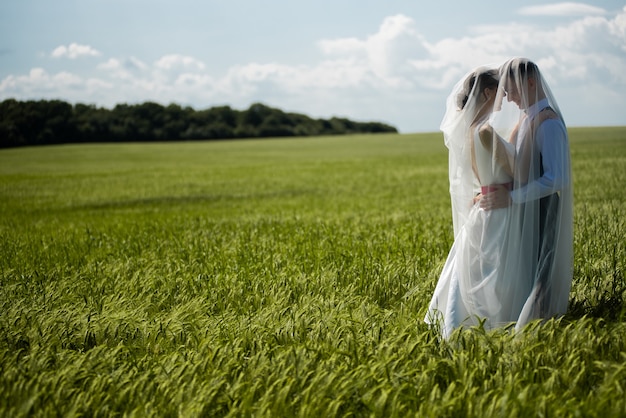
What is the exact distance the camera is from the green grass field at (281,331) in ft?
12.1

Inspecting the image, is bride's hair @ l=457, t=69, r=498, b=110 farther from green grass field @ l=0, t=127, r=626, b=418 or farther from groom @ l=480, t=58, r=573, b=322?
green grass field @ l=0, t=127, r=626, b=418

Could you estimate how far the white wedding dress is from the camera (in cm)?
461

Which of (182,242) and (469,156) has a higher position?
(469,156)

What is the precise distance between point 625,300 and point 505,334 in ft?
4.95

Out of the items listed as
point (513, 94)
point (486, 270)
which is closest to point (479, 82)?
point (513, 94)

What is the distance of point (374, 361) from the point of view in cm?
422

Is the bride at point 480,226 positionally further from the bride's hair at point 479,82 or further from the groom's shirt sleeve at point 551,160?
the groom's shirt sleeve at point 551,160

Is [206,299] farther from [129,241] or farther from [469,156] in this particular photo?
[129,241]

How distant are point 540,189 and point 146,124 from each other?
277ft

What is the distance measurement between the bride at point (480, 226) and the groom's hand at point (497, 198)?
29 mm

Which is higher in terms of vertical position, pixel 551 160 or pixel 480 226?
pixel 551 160

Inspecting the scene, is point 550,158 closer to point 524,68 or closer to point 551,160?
point 551,160

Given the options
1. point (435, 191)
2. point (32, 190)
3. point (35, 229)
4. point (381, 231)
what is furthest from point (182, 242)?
point (32, 190)

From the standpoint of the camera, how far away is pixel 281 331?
16.0 ft
